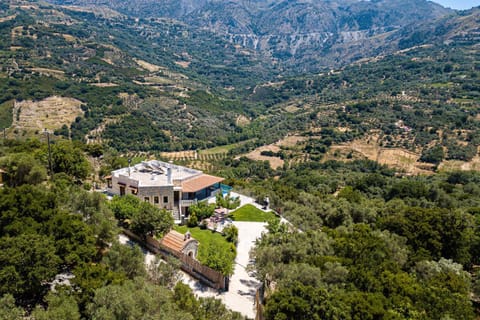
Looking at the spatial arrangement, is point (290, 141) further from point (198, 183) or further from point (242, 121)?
Result: point (198, 183)

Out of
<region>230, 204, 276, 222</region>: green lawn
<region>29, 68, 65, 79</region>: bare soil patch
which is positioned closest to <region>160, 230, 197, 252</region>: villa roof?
<region>230, 204, 276, 222</region>: green lawn

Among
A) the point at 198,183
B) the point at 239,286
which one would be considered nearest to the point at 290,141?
the point at 198,183

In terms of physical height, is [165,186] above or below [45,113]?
above

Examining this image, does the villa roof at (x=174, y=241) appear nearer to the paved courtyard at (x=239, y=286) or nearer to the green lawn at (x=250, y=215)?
the paved courtyard at (x=239, y=286)

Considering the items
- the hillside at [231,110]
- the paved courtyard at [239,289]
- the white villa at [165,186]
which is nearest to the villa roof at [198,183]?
the white villa at [165,186]

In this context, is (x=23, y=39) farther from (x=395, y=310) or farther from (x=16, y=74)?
(x=395, y=310)
